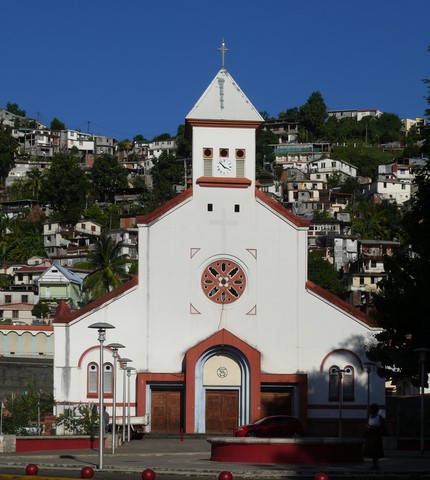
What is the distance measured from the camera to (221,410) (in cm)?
6328

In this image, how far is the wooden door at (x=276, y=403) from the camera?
6369cm

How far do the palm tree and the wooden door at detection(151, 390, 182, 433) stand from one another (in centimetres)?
4597

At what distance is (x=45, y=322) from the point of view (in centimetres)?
12256

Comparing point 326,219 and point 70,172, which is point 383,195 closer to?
point 326,219

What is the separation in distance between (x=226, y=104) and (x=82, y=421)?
61.3 feet

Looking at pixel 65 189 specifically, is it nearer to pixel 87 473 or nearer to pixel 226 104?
pixel 226 104

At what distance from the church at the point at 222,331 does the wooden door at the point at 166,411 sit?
0.05m

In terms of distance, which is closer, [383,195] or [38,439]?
[38,439]

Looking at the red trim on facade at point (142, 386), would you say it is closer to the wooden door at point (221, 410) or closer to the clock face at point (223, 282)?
the wooden door at point (221, 410)

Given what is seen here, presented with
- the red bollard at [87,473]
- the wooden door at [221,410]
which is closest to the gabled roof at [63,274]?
the wooden door at [221,410]

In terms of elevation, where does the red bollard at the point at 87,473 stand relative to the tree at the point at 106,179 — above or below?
below

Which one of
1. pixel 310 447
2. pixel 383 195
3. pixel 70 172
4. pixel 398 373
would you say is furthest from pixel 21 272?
pixel 310 447

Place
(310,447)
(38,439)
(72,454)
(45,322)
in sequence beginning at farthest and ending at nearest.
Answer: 1. (45,322)
2. (38,439)
3. (72,454)
4. (310,447)

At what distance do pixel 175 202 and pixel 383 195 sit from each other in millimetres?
129900
